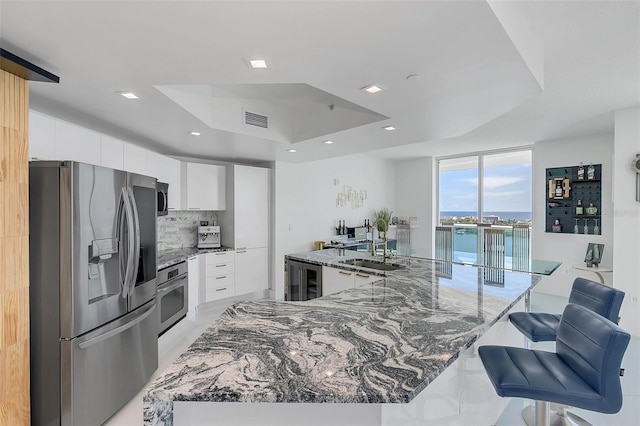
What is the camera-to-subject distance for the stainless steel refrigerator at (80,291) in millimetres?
1914

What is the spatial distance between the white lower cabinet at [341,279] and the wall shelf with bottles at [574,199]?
13.2ft

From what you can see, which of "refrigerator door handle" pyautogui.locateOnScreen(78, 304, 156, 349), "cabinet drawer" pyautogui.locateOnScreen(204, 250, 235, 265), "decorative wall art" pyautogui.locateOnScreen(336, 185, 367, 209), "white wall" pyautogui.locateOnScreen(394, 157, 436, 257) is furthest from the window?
"refrigerator door handle" pyautogui.locateOnScreen(78, 304, 156, 349)

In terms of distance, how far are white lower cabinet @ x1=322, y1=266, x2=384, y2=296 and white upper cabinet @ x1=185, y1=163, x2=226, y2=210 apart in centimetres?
223

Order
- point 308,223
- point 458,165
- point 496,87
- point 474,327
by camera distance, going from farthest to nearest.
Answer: point 458,165, point 308,223, point 496,87, point 474,327

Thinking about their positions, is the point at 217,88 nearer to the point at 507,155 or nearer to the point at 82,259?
the point at 82,259

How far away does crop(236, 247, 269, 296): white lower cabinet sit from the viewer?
485 cm

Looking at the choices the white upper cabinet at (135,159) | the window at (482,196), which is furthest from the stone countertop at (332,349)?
the window at (482,196)

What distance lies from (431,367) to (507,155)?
607cm

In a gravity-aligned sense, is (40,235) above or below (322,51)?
below

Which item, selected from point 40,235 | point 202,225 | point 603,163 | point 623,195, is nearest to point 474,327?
point 40,235

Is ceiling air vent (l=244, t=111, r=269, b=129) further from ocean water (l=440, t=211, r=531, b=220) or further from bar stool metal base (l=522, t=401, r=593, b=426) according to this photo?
ocean water (l=440, t=211, r=531, b=220)

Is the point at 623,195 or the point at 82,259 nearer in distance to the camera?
the point at 82,259

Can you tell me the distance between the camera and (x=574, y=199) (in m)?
4.99

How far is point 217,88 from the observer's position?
9.50 ft
